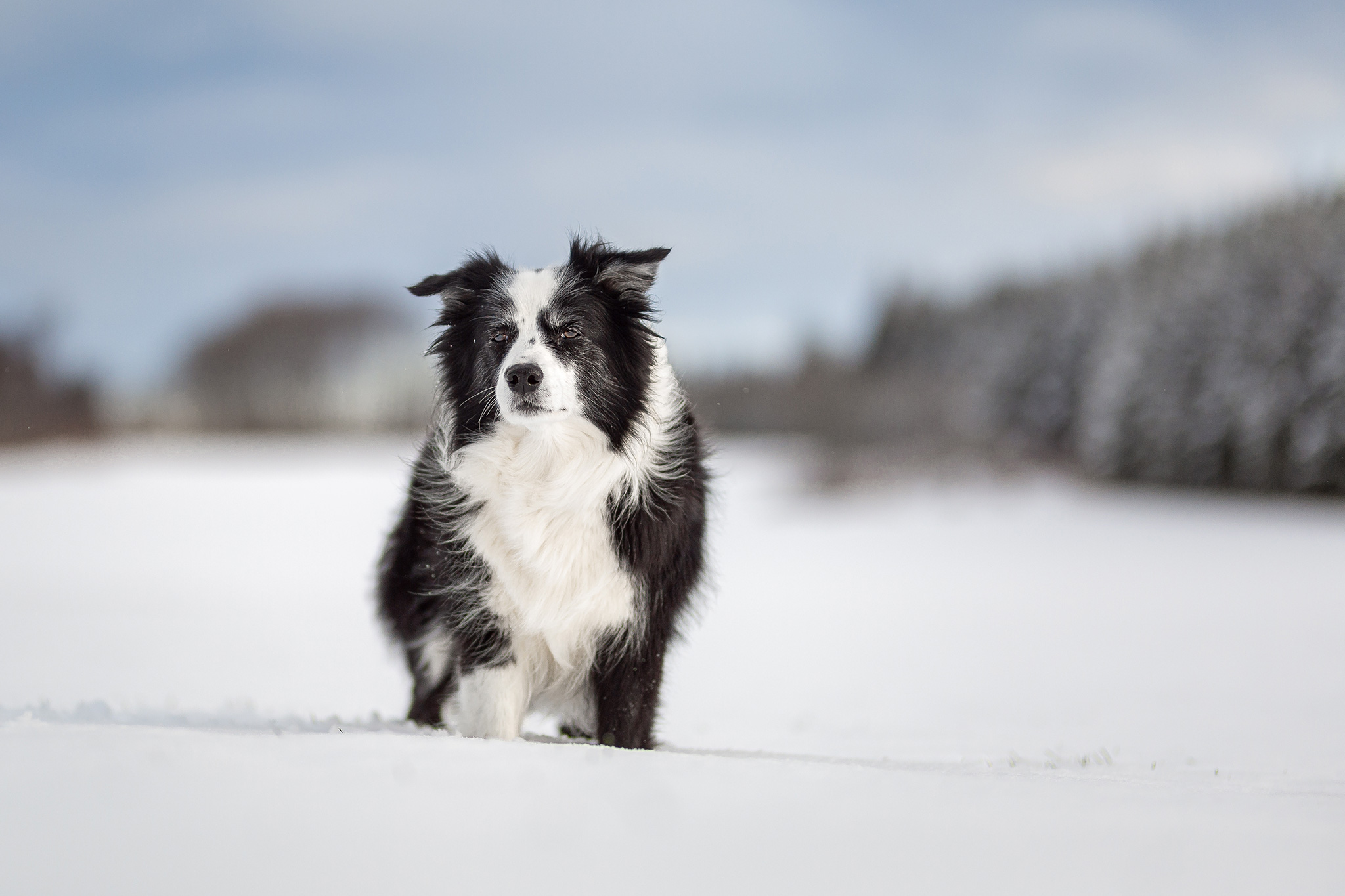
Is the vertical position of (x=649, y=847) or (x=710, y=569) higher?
(x=710, y=569)

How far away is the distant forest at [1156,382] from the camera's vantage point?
19.8 m

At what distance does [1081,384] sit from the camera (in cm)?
3391

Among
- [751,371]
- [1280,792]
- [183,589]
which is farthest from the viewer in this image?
[751,371]

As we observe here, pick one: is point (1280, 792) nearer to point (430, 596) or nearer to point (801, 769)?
point (801, 769)

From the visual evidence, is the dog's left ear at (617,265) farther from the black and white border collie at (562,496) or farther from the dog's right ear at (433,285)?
the dog's right ear at (433,285)

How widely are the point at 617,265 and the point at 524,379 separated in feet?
2.18

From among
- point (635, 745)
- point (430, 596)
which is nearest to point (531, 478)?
point (430, 596)

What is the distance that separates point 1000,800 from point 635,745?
1512mm

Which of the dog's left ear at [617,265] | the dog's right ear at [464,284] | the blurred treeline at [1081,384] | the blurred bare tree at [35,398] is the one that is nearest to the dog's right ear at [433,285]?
the dog's right ear at [464,284]

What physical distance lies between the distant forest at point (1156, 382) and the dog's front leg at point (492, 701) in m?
10.1

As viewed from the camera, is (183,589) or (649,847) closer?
(649,847)

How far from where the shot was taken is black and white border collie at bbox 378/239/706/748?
12.4 ft

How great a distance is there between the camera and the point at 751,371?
84.8 feet

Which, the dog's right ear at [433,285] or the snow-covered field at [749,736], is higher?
the dog's right ear at [433,285]
